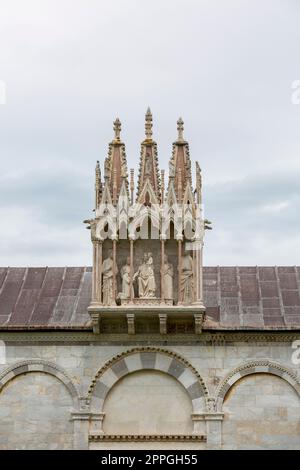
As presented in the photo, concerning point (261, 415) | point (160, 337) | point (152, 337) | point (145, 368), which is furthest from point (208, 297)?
point (261, 415)

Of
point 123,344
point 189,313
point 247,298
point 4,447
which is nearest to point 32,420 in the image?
point 4,447

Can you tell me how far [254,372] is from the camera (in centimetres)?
2191

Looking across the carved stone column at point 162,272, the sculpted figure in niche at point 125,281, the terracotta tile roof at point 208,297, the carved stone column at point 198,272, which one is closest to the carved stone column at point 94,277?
the sculpted figure in niche at point 125,281

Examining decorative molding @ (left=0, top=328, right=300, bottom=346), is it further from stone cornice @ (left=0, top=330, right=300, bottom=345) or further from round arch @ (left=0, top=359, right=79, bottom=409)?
round arch @ (left=0, top=359, right=79, bottom=409)

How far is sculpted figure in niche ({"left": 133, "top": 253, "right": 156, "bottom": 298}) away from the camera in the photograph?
22.0 m

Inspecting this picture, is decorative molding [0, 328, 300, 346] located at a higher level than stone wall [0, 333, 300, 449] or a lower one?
higher

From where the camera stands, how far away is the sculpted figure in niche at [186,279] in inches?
862

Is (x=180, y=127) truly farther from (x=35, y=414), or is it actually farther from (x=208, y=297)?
(x=35, y=414)

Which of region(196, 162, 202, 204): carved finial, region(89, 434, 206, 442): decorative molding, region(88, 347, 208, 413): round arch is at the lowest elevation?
region(89, 434, 206, 442): decorative molding

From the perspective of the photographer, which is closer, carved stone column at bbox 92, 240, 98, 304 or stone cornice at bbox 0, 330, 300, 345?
carved stone column at bbox 92, 240, 98, 304

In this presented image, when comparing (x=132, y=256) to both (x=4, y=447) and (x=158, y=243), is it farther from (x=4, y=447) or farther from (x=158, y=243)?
(x=4, y=447)

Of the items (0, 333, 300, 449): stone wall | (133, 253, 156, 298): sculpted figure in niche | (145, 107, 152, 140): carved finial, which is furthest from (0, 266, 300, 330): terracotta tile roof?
(145, 107, 152, 140): carved finial

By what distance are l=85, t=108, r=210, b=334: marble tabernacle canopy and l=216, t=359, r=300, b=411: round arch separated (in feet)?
4.12

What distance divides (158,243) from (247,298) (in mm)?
2497
